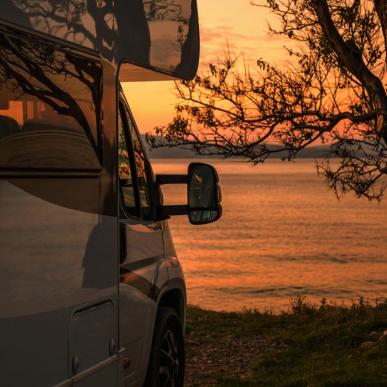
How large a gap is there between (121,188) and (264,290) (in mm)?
38471

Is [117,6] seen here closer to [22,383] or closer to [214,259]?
[22,383]

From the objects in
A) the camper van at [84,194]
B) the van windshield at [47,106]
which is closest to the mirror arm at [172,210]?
the camper van at [84,194]

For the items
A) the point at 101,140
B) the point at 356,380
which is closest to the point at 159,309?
the point at 101,140

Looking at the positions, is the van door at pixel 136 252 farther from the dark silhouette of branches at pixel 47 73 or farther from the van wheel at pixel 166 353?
the dark silhouette of branches at pixel 47 73

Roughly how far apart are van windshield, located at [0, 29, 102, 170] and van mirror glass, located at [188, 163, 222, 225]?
1.21 m

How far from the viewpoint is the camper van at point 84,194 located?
3.77 m

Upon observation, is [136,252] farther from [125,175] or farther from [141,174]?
[141,174]

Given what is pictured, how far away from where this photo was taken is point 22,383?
378cm

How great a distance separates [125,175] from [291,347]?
22.5ft

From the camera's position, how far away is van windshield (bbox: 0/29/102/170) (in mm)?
3760

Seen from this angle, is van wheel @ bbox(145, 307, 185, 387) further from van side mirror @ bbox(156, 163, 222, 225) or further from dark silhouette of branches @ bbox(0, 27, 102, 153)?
dark silhouette of branches @ bbox(0, 27, 102, 153)

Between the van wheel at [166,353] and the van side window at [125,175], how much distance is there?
979 millimetres

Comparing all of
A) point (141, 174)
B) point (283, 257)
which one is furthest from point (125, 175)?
point (283, 257)

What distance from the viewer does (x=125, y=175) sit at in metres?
5.29
